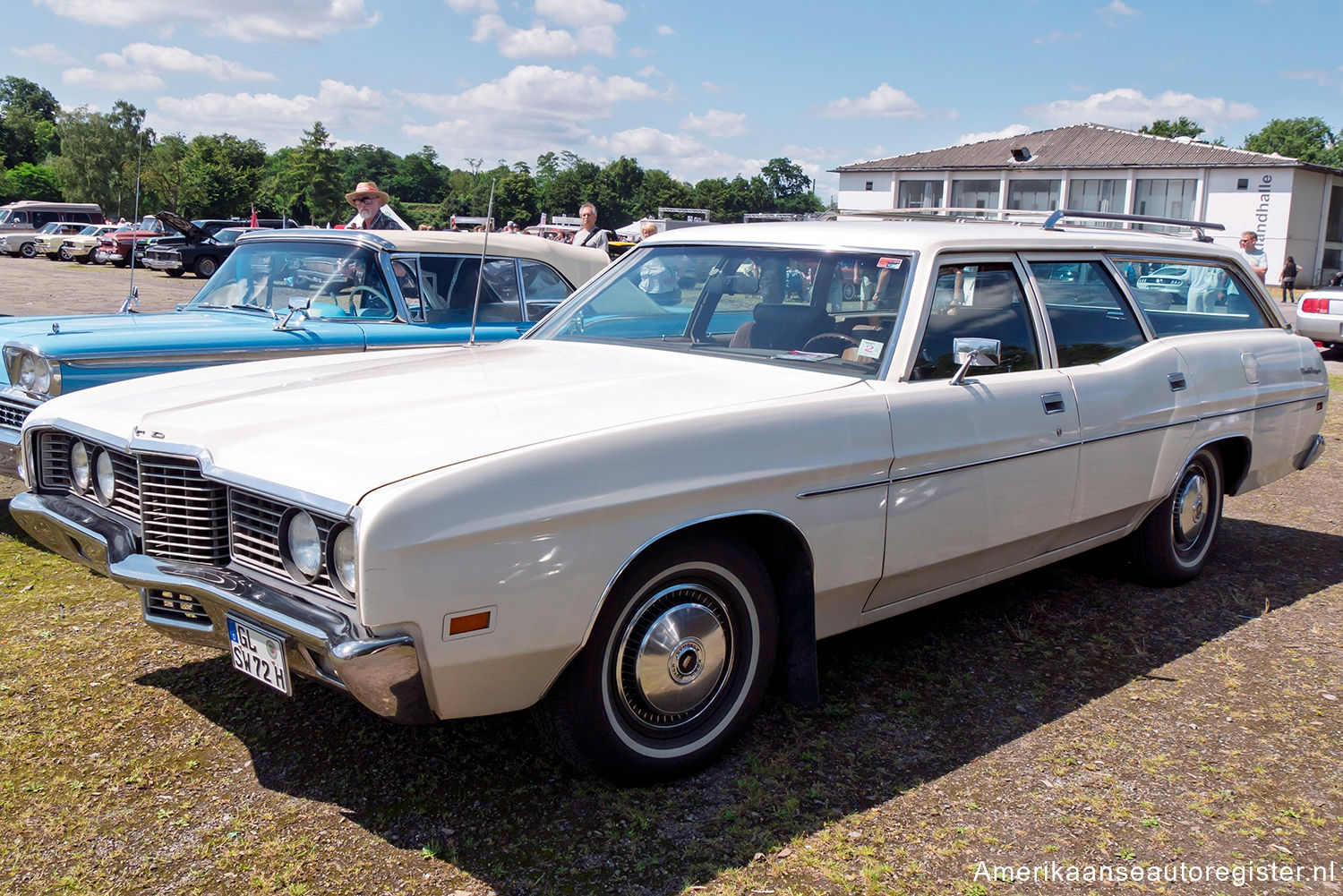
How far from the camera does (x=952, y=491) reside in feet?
11.7

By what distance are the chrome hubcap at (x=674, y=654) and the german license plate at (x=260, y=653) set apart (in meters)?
0.86

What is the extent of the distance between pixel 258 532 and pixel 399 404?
548mm

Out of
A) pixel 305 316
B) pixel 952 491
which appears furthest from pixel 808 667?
pixel 305 316

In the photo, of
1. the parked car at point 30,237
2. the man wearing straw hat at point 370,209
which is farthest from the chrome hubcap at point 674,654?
the parked car at point 30,237

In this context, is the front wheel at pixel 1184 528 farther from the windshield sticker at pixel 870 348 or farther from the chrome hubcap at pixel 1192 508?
the windshield sticker at pixel 870 348

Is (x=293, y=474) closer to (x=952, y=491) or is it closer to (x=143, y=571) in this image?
(x=143, y=571)

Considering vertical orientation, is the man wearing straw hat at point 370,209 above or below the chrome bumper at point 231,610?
above

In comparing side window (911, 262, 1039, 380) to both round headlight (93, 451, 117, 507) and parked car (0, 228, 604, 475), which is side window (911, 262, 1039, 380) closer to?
round headlight (93, 451, 117, 507)

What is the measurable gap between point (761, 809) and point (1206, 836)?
3.96 feet

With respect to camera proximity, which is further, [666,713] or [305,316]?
[305,316]

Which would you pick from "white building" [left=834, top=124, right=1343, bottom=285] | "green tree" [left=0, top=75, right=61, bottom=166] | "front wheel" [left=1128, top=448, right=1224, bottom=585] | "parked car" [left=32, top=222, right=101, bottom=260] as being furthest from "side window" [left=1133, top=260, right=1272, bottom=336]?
"green tree" [left=0, top=75, right=61, bottom=166]

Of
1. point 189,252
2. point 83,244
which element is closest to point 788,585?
point 189,252

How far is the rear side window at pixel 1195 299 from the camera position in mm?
4891

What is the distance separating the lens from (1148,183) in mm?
42938
